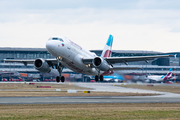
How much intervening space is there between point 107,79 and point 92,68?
11613cm

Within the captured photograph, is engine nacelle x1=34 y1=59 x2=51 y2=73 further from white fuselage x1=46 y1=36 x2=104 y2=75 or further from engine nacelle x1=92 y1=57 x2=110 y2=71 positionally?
engine nacelle x1=92 y1=57 x2=110 y2=71

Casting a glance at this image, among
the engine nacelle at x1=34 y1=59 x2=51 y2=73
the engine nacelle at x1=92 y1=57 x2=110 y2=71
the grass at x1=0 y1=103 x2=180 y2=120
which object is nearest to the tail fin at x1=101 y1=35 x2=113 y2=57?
the engine nacelle at x1=92 y1=57 x2=110 y2=71

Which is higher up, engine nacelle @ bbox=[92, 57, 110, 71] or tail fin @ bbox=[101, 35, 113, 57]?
tail fin @ bbox=[101, 35, 113, 57]

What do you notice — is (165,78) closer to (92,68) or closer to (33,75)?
(33,75)

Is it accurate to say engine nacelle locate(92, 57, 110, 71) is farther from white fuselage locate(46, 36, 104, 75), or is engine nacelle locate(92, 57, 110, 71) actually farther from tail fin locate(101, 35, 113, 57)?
tail fin locate(101, 35, 113, 57)

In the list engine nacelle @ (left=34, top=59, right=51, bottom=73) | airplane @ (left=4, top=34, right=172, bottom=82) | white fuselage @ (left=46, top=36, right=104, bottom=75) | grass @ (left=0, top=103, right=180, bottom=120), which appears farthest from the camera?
engine nacelle @ (left=34, top=59, right=51, bottom=73)

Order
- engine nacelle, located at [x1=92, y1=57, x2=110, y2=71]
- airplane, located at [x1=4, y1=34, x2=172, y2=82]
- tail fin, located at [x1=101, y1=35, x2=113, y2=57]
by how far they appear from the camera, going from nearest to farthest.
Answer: airplane, located at [x1=4, y1=34, x2=172, y2=82] < engine nacelle, located at [x1=92, y1=57, x2=110, y2=71] < tail fin, located at [x1=101, y1=35, x2=113, y2=57]

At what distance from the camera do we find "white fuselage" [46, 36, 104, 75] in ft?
147

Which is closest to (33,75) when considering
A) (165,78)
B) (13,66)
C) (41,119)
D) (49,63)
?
(13,66)

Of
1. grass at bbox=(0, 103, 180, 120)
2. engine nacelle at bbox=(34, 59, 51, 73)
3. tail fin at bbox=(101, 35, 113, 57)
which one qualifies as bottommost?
grass at bbox=(0, 103, 180, 120)

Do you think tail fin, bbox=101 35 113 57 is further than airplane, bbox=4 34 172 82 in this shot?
Yes

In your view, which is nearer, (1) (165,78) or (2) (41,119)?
(2) (41,119)

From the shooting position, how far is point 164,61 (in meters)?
187

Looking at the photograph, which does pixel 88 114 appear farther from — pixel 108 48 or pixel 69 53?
pixel 108 48
